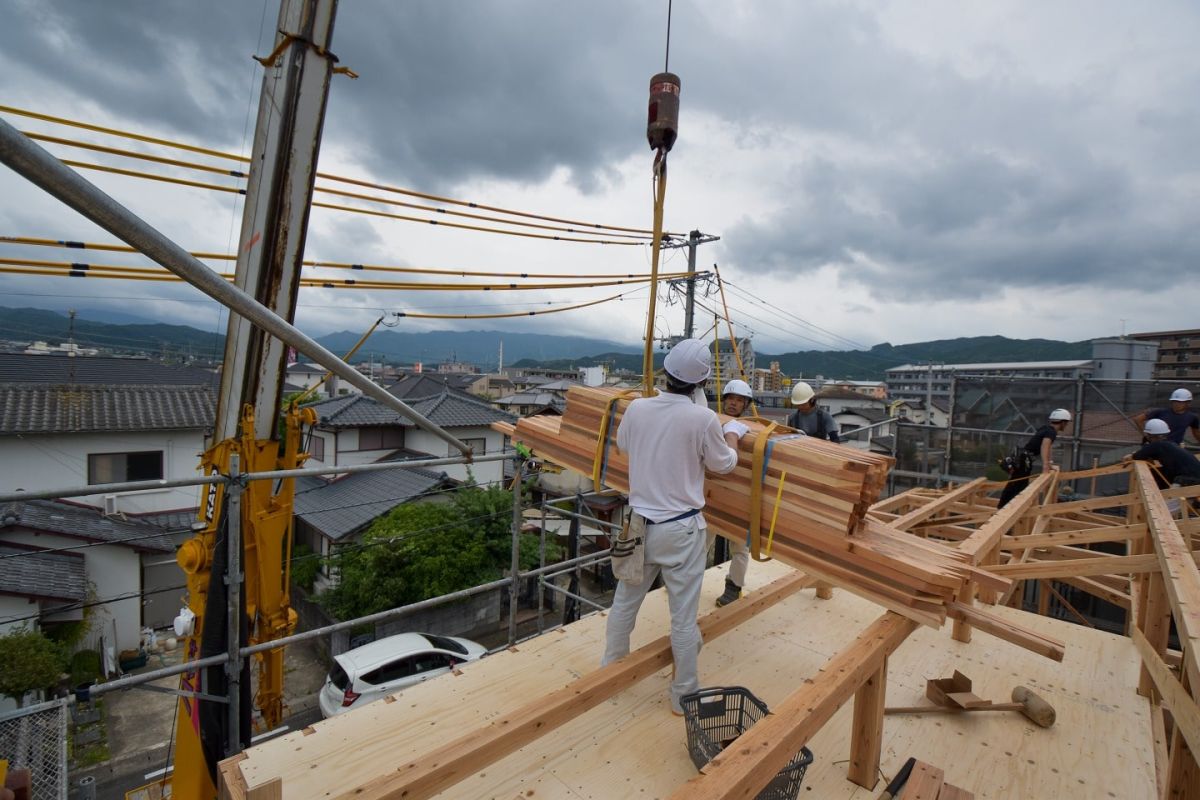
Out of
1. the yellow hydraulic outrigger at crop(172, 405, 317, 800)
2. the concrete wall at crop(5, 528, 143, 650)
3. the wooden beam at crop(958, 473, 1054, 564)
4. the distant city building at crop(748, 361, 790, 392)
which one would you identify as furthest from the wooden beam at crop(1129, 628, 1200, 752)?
the concrete wall at crop(5, 528, 143, 650)

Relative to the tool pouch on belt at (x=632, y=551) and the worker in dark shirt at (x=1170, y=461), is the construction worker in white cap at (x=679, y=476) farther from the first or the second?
the worker in dark shirt at (x=1170, y=461)

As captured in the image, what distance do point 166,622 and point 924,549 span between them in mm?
19126

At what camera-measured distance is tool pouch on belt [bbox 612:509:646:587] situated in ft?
10.0

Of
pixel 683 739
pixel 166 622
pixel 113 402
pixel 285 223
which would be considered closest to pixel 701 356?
pixel 683 739

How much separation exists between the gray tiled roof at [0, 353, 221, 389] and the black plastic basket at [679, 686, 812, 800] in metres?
22.7

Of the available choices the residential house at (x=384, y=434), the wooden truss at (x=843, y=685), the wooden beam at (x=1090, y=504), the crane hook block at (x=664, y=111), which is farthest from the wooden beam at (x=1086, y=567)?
the residential house at (x=384, y=434)

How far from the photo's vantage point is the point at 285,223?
12.3 feet

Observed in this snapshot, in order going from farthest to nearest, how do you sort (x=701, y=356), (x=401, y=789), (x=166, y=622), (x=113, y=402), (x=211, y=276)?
(x=113, y=402) → (x=166, y=622) → (x=701, y=356) → (x=211, y=276) → (x=401, y=789)

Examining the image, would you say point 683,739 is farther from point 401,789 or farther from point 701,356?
point 701,356

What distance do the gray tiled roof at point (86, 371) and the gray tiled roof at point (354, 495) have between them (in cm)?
593

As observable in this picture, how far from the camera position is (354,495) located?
60.7 feet

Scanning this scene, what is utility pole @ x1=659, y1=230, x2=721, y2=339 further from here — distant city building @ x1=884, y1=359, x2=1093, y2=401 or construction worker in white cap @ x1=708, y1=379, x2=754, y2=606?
distant city building @ x1=884, y1=359, x2=1093, y2=401

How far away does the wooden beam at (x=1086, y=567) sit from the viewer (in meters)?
3.56

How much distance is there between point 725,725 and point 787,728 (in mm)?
1655
